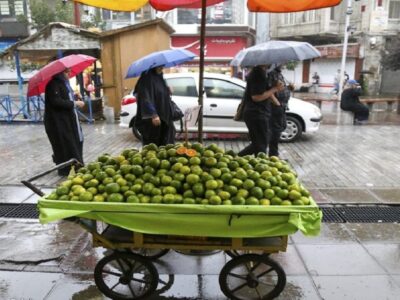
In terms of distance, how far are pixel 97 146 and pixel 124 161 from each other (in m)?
5.95

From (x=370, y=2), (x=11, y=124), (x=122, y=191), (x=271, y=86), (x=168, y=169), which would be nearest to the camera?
(x=122, y=191)

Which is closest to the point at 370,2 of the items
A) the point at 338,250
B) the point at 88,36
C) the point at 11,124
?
the point at 88,36

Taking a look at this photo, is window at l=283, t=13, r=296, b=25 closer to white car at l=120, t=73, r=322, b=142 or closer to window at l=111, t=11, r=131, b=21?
window at l=111, t=11, r=131, b=21

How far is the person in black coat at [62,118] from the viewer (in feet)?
20.5

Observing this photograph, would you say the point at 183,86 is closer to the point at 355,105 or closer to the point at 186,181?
the point at 355,105

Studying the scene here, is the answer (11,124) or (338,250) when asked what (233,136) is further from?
(11,124)

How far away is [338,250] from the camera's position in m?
4.31

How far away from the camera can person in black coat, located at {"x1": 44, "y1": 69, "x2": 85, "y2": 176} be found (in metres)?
6.25

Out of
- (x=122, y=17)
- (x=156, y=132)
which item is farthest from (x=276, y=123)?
(x=122, y=17)

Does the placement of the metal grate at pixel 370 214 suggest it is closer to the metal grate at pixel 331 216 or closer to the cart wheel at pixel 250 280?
the metal grate at pixel 331 216

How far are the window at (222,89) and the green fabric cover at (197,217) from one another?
6.59 meters

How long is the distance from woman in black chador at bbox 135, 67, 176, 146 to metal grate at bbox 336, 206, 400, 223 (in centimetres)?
255

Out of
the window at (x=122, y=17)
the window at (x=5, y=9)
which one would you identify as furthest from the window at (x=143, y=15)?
the window at (x=5, y=9)

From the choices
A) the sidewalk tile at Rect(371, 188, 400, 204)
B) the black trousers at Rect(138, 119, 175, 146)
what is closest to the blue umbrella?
the black trousers at Rect(138, 119, 175, 146)
